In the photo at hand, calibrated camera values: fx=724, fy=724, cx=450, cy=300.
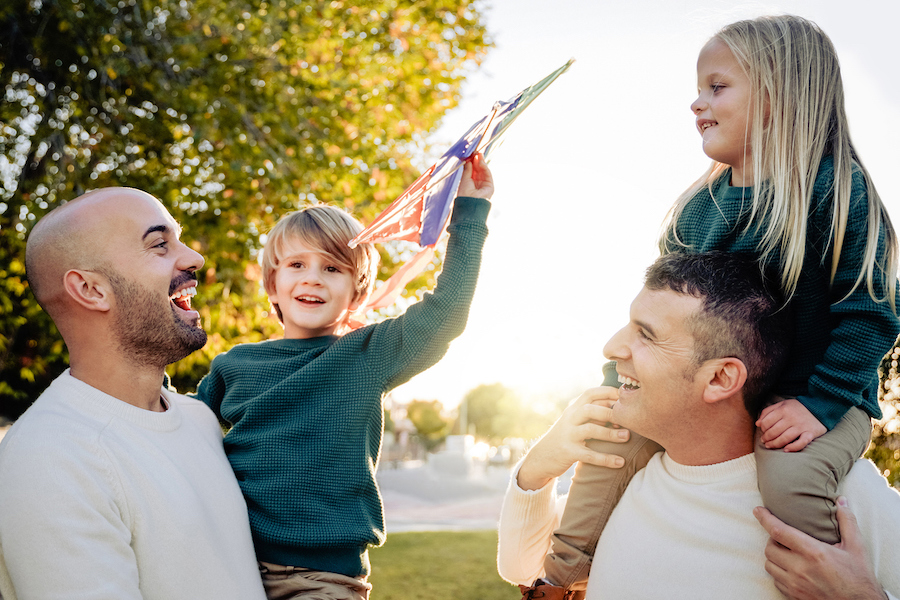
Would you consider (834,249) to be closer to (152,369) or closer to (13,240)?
(152,369)

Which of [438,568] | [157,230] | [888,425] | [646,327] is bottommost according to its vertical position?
[438,568]

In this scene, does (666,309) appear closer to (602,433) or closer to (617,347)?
(617,347)

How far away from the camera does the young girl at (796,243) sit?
2047 mm

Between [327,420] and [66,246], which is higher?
[66,246]

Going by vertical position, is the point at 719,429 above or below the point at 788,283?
below

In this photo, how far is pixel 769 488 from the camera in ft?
6.68

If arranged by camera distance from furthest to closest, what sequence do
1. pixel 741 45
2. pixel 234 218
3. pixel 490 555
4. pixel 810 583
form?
1. pixel 490 555
2. pixel 234 218
3. pixel 741 45
4. pixel 810 583

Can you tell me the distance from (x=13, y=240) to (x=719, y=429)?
6497 millimetres

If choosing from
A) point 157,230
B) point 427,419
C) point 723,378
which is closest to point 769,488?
point 723,378

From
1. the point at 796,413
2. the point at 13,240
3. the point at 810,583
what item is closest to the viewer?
the point at 810,583

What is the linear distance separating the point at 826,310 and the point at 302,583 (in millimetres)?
1891

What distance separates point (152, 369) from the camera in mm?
2373

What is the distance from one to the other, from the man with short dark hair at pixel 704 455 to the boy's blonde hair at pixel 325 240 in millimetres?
1162

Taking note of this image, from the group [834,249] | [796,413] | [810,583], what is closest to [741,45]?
[834,249]
